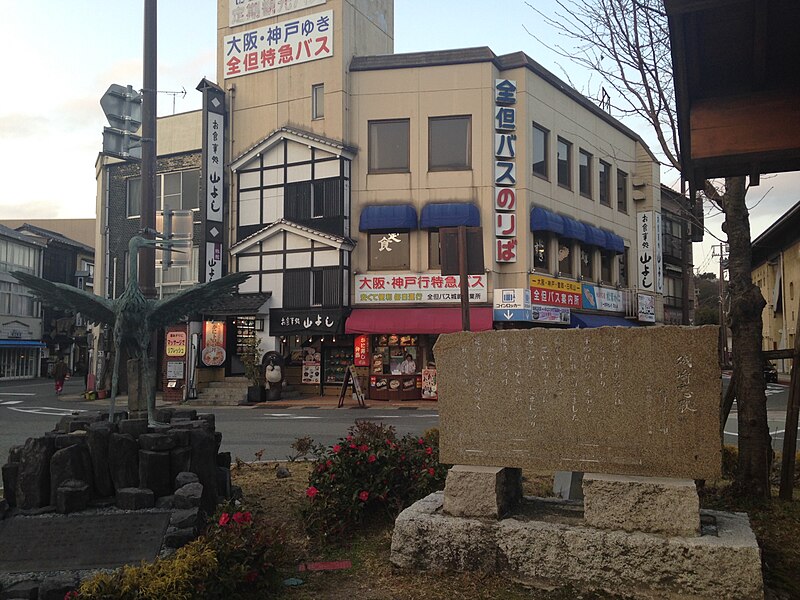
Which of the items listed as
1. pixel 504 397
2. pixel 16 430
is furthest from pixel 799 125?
pixel 16 430

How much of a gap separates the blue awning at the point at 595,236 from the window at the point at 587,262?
44cm

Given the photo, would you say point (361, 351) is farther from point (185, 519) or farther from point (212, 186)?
point (185, 519)

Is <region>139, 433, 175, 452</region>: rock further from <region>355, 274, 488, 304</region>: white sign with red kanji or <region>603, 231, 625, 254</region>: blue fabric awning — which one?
<region>603, 231, 625, 254</region>: blue fabric awning

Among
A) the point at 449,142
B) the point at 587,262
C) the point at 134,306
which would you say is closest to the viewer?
the point at 134,306

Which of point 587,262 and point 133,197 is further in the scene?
point 133,197

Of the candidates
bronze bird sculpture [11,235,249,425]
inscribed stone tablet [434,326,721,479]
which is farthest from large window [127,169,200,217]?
inscribed stone tablet [434,326,721,479]

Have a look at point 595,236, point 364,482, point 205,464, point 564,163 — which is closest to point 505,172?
point 564,163

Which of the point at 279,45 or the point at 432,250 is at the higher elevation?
the point at 279,45

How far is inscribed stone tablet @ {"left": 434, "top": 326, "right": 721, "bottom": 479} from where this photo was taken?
4.95 m

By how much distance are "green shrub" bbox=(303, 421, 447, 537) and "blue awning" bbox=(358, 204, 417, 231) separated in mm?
16774

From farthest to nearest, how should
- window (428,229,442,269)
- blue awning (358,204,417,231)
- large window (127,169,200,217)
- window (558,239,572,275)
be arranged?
large window (127,169,200,217) → window (558,239,572,275) → window (428,229,442,269) → blue awning (358,204,417,231)

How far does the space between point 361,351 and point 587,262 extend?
35.9 ft

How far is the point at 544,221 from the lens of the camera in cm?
2383

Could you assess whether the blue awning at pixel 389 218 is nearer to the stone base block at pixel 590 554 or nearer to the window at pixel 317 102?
the window at pixel 317 102
